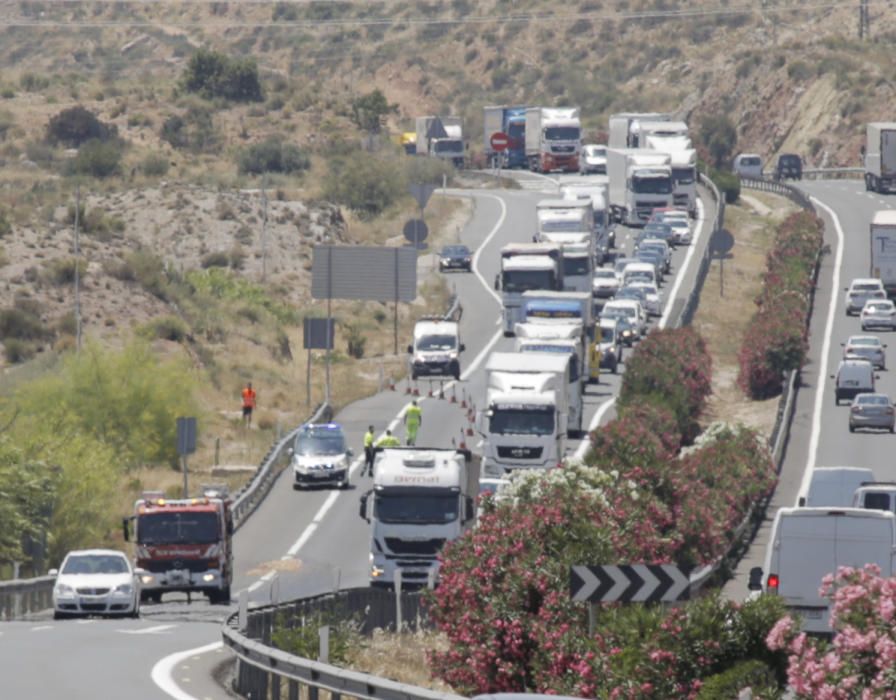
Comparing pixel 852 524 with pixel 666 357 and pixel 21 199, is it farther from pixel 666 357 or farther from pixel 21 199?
pixel 21 199

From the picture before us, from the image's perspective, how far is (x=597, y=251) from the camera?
320 ft

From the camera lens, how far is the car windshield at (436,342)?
76188 mm

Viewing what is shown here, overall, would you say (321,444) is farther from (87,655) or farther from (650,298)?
(87,655)

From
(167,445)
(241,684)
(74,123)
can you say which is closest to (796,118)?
(74,123)

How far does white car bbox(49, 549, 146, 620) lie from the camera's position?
37.7m

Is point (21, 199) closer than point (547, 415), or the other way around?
point (547, 415)

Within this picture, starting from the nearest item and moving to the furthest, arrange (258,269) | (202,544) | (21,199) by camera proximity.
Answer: (202,544), (258,269), (21,199)

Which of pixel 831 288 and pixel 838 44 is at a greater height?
pixel 838 44

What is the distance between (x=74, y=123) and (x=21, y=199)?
95.1ft

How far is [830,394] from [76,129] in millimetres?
77164

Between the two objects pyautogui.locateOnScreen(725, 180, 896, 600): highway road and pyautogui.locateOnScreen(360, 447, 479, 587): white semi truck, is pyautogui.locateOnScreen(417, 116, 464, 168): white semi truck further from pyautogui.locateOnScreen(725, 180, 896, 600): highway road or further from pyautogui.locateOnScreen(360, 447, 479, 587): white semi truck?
pyautogui.locateOnScreen(360, 447, 479, 587): white semi truck

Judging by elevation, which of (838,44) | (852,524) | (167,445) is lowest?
(167,445)

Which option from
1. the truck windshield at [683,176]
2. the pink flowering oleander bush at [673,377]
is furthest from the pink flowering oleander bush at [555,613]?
the truck windshield at [683,176]

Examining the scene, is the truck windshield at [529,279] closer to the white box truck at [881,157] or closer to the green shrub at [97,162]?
the white box truck at [881,157]
